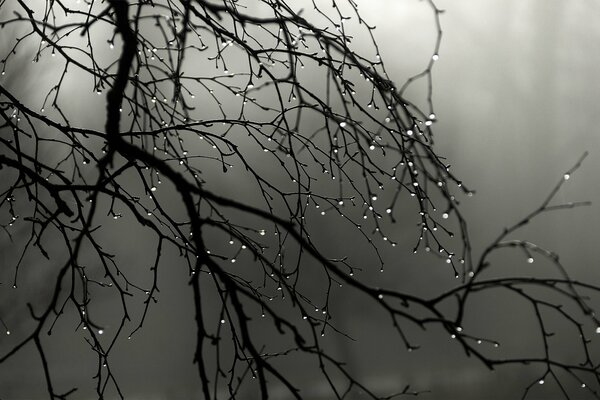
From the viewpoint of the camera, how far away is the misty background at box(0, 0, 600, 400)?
294cm

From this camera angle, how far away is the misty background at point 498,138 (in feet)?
9.65

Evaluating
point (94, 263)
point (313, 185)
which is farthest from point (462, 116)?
point (94, 263)

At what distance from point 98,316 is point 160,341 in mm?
315

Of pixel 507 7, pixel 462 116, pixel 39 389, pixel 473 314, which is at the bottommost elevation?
pixel 39 389

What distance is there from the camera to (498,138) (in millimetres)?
2949

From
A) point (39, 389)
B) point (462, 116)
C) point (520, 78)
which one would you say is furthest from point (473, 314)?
point (39, 389)

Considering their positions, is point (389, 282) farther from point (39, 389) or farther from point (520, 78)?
point (39, 389)

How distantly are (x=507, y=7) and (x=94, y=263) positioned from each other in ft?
7.24

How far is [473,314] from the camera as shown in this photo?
9.76 feet

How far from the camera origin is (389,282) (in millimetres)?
2973

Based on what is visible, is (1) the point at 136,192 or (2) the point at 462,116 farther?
(1) the point at 136,192

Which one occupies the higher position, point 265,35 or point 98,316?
point 265,35

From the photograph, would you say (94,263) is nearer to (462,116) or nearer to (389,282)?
(389,282)

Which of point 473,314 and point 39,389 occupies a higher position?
point 473,314
